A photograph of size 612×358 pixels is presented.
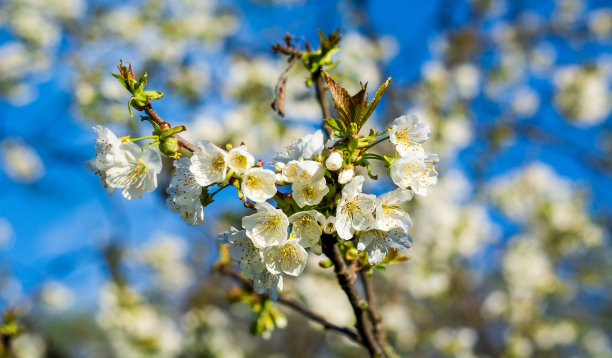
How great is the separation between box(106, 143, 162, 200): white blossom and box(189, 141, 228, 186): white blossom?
10 centimetres

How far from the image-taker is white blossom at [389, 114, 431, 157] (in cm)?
106

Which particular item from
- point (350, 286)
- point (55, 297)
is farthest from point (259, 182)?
point (55, 297)

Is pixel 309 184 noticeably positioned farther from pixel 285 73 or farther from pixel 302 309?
pixel 302 309

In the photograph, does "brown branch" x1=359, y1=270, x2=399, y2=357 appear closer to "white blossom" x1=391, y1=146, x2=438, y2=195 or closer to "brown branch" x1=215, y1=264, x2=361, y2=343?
"brown branch" x1=215, y1=264, x2=361, y2=343

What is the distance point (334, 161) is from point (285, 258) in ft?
0.98

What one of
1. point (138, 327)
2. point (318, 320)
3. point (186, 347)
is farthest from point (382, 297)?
point (318, 320)

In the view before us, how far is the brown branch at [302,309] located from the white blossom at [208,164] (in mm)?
670

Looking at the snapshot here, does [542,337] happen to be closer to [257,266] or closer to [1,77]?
[257,266]

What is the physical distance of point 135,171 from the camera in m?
1.05

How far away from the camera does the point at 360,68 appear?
407 cm

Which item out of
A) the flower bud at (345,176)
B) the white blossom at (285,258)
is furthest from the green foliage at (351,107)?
the white blossom at (285,258)

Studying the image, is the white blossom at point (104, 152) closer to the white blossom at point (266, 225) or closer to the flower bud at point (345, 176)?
the white blossom at point (266, 225)

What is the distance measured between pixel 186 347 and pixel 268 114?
2.77 metres

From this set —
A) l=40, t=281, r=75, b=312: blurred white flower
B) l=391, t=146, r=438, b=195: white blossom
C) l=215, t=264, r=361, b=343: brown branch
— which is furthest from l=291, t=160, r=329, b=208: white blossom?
l=40, t=281, r=75, b=312: blurred white flower
